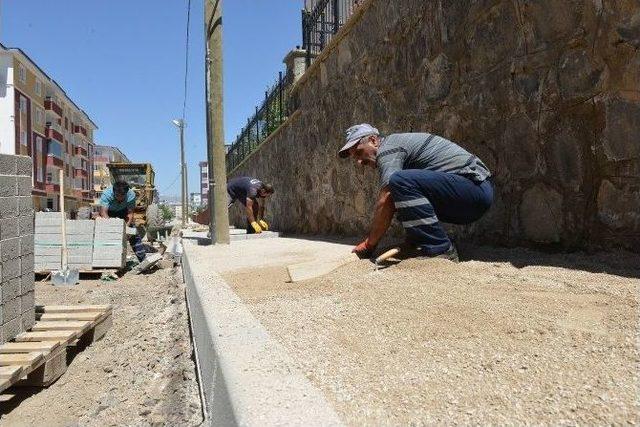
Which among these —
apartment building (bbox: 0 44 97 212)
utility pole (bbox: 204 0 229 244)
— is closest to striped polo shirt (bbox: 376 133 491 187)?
utility pole (bbox: 204 0 229 244)

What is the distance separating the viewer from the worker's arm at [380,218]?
9.95 feet

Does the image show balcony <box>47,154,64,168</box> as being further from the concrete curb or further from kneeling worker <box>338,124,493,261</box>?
the concrete curb

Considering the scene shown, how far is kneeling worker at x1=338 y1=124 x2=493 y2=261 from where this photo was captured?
2.87 metres

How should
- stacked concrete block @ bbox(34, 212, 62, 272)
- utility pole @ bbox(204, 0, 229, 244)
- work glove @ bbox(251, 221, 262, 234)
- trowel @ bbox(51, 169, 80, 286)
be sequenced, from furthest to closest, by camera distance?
work glove @ bbox(251, 221, 262, 234) < stacked concrete block @ bbox(34, 212, 62, 272) < utility pole @ bbox(204, 0, 229, 244) < trowel @ bbox(51, 169, 80, 286)

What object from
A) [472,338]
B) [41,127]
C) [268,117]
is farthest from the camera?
[41,127]

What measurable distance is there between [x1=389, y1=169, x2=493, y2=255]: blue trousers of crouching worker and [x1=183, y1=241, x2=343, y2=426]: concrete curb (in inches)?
46.0

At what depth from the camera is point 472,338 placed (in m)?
1.67

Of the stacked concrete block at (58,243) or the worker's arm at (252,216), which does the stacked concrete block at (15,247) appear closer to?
the stacked concrete block at (58,243)

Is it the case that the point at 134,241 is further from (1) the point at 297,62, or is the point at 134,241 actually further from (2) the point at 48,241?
(1) the point at 297,62

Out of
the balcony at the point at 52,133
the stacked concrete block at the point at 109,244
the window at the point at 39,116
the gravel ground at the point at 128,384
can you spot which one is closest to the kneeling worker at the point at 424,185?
the gravel ground at the point at 128,384

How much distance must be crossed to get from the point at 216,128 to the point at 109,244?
2195 millimetres

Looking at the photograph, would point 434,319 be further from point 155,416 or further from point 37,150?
point 37,150

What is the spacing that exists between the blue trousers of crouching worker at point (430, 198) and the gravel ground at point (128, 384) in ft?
4.69

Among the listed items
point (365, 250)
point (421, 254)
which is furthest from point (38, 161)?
point (421, 254)
